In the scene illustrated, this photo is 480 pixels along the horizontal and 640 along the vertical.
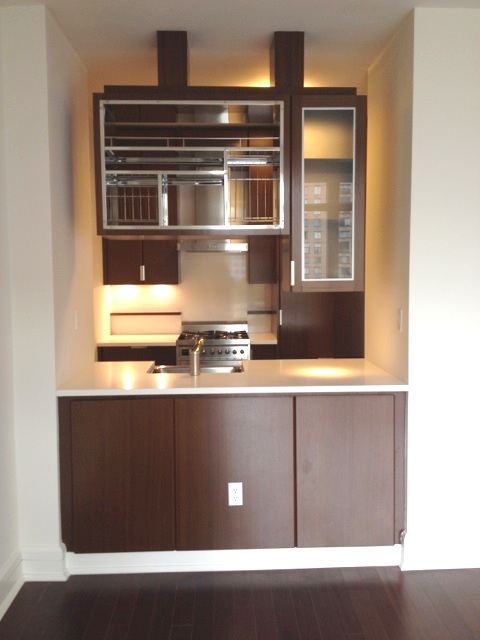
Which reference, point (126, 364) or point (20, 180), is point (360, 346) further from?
point (20, 180)

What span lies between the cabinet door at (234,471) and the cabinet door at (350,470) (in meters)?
0.10

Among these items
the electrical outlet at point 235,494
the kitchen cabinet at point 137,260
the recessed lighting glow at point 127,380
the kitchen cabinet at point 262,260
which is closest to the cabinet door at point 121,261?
the kitchen cabinet at point 137,260

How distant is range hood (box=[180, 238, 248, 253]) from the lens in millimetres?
5477

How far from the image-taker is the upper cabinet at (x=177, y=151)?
124 inches

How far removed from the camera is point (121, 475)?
117 inches

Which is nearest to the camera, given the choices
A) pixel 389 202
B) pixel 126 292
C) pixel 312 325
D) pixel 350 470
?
pixel 350 470

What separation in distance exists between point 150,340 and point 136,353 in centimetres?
19

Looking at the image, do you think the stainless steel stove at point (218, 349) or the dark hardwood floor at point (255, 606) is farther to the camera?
the stainless steel stove at point (218, 349)

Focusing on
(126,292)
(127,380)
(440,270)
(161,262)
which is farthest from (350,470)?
(126,292)

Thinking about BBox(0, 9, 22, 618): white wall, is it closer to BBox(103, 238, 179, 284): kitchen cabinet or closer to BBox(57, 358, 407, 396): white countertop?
BBox(57, 358, 407, 396): white countertop

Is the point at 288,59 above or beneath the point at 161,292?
above

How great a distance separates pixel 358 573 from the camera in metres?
2.98

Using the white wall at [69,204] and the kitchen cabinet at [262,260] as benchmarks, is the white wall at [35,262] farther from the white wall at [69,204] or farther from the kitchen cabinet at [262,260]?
the kitchen cabinet at [262,260]

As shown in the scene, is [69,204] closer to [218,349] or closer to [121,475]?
[121,475]
